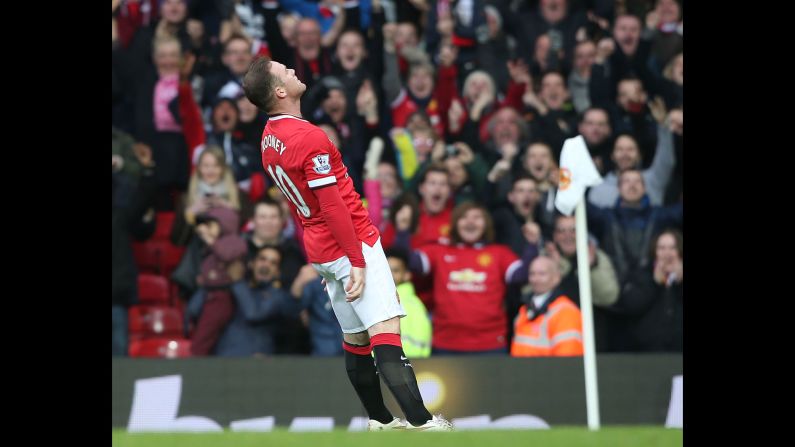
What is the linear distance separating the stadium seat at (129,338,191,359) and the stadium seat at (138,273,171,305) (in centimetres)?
39

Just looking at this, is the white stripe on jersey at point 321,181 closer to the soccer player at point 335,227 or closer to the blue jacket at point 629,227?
the soccer player at point 335,227

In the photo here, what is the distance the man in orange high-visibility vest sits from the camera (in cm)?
1120

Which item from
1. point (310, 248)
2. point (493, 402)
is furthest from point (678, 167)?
point (310, 248)

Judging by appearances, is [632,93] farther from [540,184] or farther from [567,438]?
[567,438]

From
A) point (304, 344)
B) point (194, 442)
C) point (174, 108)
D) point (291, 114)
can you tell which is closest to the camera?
point (194, 442)

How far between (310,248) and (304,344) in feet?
15.0

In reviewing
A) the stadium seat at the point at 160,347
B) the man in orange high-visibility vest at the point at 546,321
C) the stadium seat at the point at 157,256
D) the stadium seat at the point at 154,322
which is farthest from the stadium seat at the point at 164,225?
the man in orange high-visibility vest at the point at 546,321

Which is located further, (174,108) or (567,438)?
(174,108)

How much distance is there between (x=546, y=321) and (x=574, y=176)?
115 inches

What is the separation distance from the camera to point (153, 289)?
40.4 ft

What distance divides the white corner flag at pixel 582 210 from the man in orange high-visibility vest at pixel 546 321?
255 cm

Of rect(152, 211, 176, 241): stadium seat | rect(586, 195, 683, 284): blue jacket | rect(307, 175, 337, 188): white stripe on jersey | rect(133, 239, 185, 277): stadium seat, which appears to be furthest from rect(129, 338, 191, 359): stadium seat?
rect(307, 175, 337, 188): white stripe on jersey

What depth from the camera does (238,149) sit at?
12.7 metres

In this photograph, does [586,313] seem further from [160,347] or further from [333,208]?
[160,347]
